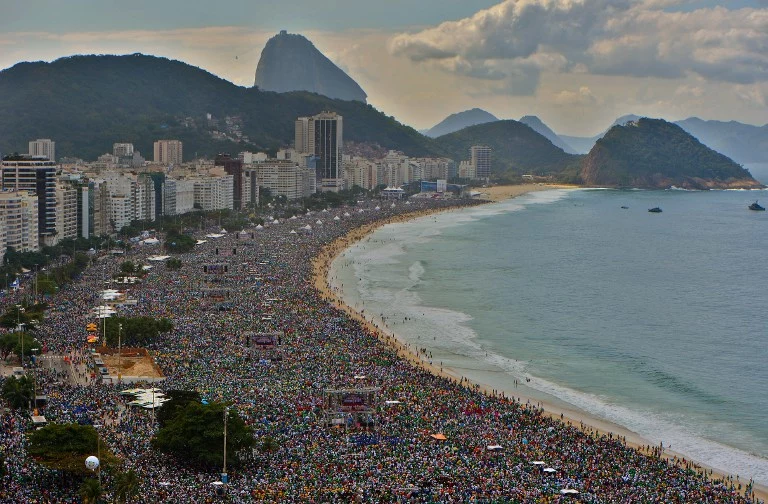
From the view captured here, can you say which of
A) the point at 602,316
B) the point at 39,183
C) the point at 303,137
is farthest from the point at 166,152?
the point at 602,316

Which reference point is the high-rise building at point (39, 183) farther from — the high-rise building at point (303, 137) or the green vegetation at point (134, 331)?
the high-rise building at point (303, 137)

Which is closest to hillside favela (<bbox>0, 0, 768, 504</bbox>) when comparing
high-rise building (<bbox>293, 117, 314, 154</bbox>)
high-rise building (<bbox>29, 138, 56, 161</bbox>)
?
high-rise building (<bbox>29, 138, 56, 161</bbox>)

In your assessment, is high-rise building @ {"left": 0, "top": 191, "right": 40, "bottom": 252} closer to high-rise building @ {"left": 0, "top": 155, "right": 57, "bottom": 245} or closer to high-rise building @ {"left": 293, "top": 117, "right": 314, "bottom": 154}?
high-rise building @ {"left": 0, "top": 155, "right": 57, "bottom": 245}

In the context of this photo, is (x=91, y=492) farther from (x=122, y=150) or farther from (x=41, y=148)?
(x=122, y=150)

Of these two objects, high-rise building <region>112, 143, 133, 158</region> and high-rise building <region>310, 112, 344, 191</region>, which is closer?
high-rise building <region>112, 143, 133, 158</region>

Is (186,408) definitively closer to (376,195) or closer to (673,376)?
(673,376)
